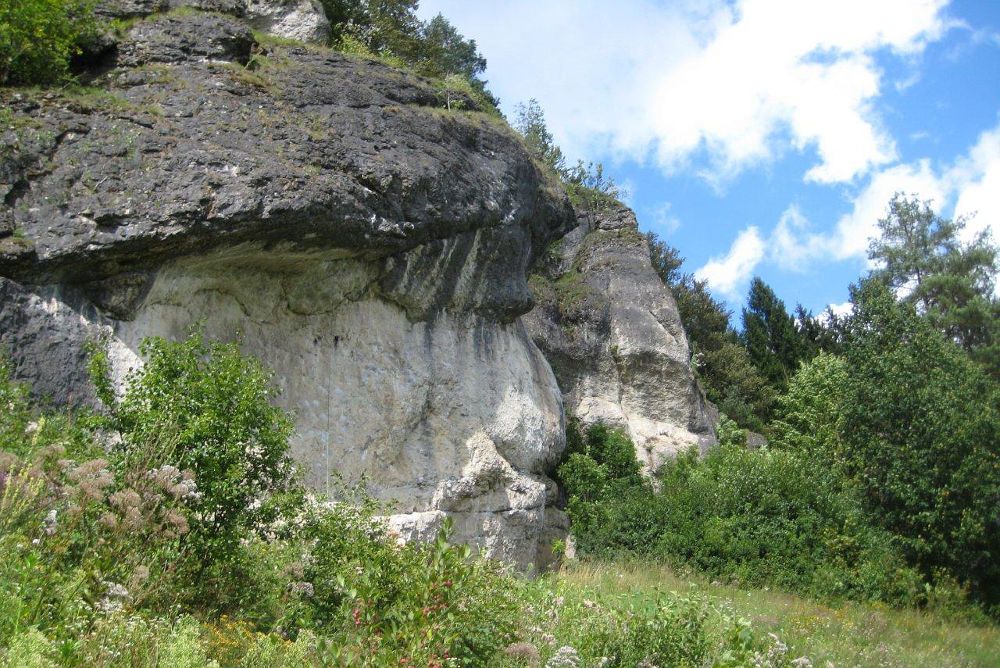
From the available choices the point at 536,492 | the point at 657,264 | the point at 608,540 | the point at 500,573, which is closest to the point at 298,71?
the point at 536,492

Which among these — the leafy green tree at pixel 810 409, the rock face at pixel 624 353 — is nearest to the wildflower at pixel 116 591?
the rock face at pixel 624 353

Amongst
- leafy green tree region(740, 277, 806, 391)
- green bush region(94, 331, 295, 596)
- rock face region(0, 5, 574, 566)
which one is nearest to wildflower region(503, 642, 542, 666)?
green bush region(94, 331, 295, 596)

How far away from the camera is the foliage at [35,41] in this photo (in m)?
11.8

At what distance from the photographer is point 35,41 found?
12.1 metres

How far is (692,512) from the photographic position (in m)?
18.5

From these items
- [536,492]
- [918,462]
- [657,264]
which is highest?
[657,264]

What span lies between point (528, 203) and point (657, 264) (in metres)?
17.8

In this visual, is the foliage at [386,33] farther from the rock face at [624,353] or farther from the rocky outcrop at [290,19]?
the rock face at [624,353]

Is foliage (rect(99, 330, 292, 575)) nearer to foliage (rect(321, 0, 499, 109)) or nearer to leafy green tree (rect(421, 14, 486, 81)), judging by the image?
foliage (rect(321, 0, 499, 109))

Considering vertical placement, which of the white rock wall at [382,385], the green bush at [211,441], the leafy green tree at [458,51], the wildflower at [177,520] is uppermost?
the leafy green tree at [458,51]

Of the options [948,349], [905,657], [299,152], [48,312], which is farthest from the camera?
[948,349]

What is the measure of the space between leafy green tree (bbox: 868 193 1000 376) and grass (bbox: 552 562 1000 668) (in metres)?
19.3

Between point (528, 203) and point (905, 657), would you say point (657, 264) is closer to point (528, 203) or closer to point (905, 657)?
point (528, 203)

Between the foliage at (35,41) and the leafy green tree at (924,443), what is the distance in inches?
618
